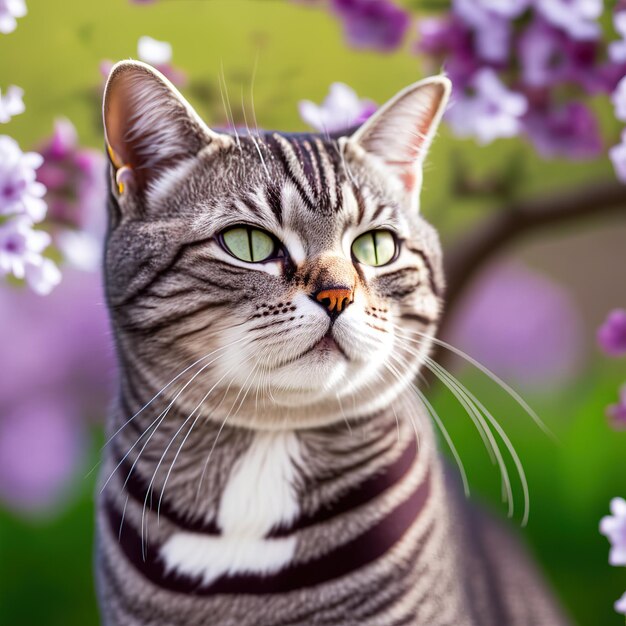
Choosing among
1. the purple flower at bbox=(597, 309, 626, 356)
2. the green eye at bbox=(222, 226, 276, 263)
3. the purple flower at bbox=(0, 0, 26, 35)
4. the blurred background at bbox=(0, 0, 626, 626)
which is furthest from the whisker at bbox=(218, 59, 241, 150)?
the purple flower at bbox=(597, 309, 626, 356)

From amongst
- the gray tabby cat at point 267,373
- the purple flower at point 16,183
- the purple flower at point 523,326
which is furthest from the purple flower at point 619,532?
the purple flower at point 16,183

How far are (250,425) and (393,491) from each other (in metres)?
0.14

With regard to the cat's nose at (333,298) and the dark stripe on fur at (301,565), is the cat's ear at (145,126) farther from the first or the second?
the dark stripe on fur at (301,565)

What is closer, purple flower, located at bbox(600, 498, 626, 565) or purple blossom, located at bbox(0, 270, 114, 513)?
purple flower, located at bbox(600, 498, 626, 565)

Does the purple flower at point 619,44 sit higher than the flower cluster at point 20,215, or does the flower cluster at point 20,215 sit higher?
the purple flower at point 619,44

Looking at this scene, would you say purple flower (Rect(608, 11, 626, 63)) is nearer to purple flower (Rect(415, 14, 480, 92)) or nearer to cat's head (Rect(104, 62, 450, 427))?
purple flower (Rect(415, 14, 480, 92))

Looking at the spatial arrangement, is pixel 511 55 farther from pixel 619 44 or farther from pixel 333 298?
pixel 333 298

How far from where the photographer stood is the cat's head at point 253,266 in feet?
2.11

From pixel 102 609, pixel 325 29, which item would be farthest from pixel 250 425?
pixel 325 29

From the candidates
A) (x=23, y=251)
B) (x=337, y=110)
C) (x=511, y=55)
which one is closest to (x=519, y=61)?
(x=511, y=55)

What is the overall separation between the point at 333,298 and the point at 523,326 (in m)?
0.52

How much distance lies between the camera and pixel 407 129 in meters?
0.74

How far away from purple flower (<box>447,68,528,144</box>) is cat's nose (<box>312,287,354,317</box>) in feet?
1.17

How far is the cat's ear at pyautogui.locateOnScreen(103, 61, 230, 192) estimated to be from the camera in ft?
2.15
